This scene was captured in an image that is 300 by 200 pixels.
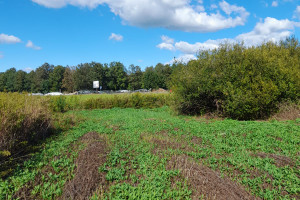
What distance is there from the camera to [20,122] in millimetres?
5477

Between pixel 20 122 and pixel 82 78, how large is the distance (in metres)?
59.1

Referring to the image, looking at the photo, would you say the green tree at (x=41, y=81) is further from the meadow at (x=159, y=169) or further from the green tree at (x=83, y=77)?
the meadow at (x=159, y=169)

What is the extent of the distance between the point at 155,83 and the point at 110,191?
62.1m

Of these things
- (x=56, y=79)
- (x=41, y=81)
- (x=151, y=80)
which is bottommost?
(x=151, y=80)

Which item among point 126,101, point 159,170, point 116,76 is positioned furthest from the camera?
point 116,76

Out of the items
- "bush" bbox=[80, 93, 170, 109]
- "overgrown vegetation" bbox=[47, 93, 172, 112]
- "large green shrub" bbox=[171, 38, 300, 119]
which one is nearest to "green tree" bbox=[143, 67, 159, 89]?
"overgrown vegetation" bbox=[47, 93, 172, 112]

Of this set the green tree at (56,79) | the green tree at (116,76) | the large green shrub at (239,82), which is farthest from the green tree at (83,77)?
the large green shrub at (239,82)

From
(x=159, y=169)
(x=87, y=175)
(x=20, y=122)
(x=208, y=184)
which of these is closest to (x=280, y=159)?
(x=208, y=184)

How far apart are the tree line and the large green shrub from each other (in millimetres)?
48434

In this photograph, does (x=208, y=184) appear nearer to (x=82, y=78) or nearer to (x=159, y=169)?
(x=159, y=169)

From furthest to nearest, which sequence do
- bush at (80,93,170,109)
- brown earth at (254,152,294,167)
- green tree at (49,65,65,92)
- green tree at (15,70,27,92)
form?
green tree at (49,65,65,92) < green tree at (15,70,27,92) < bush at (80,93,170,109) < brown earth at (254,152,294,167)

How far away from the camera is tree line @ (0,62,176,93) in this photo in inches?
2469

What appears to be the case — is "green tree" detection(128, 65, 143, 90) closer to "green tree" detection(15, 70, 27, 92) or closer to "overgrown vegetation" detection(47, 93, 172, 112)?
"green tree" detection(15, 70, 27, 92)

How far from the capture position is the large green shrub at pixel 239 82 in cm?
1043
